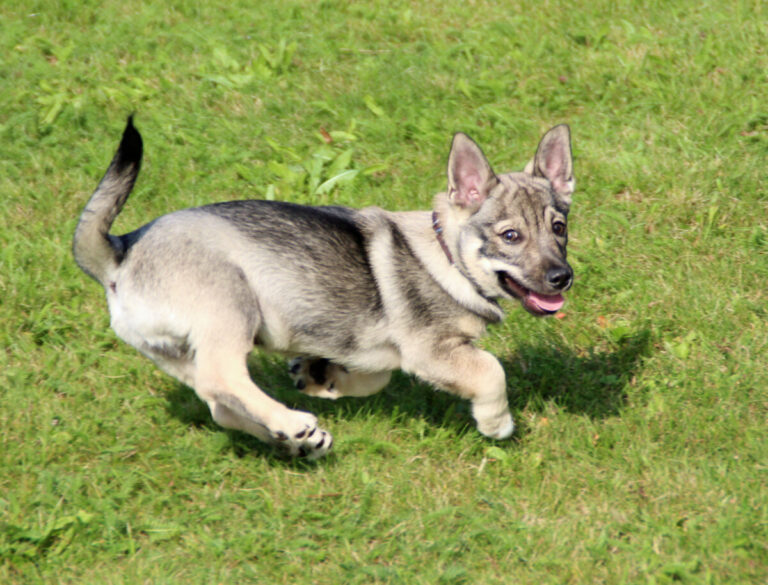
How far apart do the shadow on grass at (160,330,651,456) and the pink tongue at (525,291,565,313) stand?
0.74 metres

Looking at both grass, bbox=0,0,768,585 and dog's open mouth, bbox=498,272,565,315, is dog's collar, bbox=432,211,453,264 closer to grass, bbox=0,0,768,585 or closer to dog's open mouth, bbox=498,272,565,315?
dog's open mouth, bbox=498,272,565,315

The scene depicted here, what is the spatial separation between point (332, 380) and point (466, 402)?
80 cm

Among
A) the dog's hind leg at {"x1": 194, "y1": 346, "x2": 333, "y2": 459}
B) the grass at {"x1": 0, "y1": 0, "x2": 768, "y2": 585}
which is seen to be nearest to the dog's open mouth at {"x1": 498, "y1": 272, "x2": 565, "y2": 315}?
the grass at {"x1": 0, "y1": 0, "x2": 768, "y2": 585}

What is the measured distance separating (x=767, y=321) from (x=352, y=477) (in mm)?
2656

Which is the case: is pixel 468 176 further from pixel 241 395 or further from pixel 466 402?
pixel 241 395

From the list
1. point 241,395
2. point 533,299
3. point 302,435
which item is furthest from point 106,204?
point 533,299

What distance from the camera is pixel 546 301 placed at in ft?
14.8

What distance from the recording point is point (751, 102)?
6.72 meters

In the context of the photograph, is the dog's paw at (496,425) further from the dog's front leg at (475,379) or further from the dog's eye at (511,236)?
the dog's eye at (511,236)

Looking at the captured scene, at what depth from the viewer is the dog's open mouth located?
4.51 meters

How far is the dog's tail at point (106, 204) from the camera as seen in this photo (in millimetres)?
4133

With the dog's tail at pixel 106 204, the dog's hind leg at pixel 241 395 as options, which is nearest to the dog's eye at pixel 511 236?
the dog's hind leg at pixel 241 395

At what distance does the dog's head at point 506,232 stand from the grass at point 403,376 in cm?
85

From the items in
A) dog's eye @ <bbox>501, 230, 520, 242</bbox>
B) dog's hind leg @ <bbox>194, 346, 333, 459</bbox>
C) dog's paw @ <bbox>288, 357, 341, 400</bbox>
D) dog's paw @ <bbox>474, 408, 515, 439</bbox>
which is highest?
dog's eye @ <bbox>501, 230, 520, 242</bbox>
